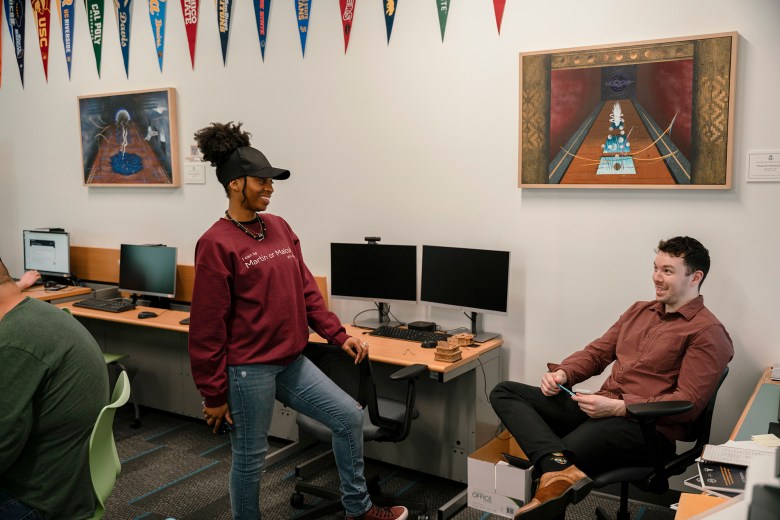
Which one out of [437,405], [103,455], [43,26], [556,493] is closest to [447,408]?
[437,405]

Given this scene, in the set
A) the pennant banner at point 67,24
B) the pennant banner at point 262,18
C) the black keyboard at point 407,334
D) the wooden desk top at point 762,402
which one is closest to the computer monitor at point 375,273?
the black keyboard at point 407,334

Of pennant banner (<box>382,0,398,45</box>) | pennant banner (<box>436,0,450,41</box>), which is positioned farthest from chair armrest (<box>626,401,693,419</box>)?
pennant banner (<box>382,0,398,45</box>)

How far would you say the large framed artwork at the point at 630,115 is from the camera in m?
2.84

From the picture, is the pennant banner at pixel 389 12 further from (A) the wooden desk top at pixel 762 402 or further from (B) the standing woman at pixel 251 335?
(A) the wooden desk top at pixel 762 402

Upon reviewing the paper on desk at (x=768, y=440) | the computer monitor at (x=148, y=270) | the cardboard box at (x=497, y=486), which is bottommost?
the cardboard box at (x=497, y=486)

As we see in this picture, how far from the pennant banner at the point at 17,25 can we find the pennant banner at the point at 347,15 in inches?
108

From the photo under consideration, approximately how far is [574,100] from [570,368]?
117cm

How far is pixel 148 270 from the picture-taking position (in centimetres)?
444

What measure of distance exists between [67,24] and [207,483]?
3309mm

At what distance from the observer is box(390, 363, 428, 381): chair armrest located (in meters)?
2.78

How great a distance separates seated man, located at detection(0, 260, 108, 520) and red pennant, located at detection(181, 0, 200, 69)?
2737 millimetres

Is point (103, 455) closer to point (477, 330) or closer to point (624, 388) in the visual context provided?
point (624, 388)

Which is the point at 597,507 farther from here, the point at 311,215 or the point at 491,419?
the point at 311,215

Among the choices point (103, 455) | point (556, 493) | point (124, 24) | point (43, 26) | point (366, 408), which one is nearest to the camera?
point (103, 455)
